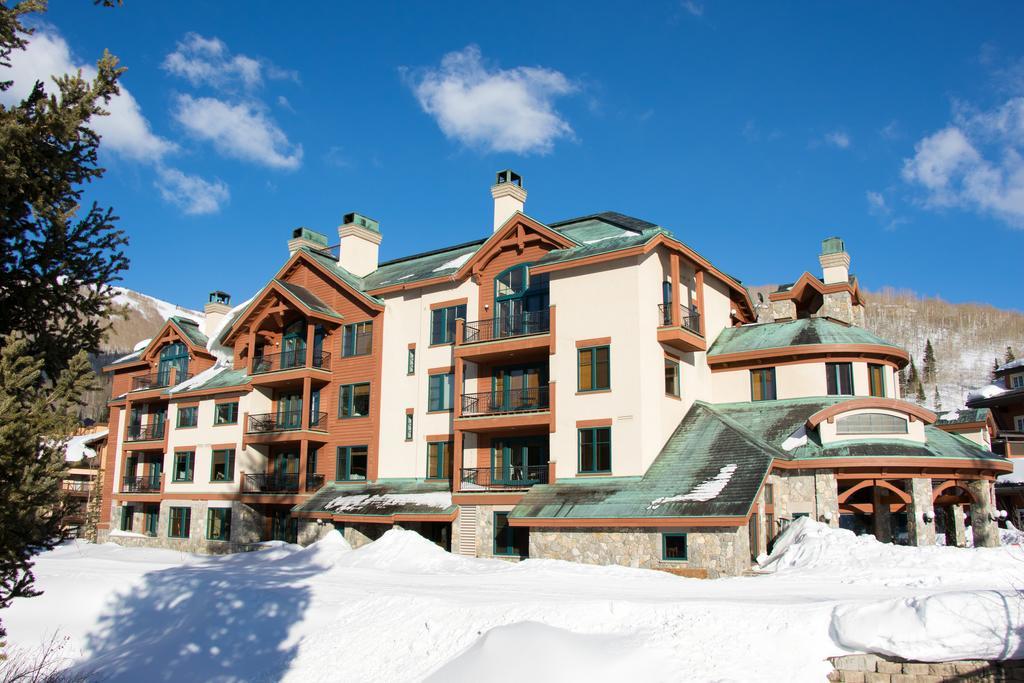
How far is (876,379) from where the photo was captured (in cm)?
3125

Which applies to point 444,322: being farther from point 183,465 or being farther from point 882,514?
point 882,514

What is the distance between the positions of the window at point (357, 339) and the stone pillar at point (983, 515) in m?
23.7

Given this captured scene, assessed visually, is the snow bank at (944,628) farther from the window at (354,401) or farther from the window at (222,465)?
the window at (222,465)

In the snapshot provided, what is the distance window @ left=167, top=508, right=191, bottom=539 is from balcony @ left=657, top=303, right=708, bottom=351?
1006 inches

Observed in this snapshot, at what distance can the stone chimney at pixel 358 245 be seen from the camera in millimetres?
39844

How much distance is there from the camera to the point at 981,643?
45.8ft

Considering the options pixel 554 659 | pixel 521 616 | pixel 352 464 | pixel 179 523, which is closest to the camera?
pixel 554 659

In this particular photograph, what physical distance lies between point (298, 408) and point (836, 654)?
28.4 m

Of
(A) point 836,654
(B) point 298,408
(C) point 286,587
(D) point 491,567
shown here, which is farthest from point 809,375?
(B) point 298,408

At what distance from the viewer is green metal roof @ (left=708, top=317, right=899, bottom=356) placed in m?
31.0

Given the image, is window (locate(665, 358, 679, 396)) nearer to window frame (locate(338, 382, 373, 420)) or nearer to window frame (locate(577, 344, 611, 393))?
window frame (locate(577, 344, 611, 393))

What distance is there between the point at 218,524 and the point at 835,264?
29868 millimetres

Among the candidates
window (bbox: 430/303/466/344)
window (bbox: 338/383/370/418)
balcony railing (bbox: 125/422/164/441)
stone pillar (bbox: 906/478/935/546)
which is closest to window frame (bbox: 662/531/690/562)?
stone pillar (bbox: 906/478/935/546)

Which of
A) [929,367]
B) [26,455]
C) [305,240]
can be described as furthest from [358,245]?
[929,367]
